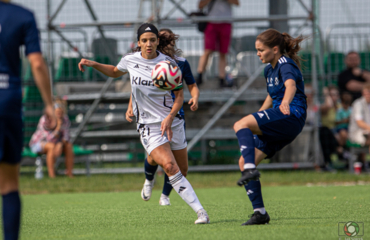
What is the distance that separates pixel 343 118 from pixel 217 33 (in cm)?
407

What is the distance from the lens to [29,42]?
2.98 metres

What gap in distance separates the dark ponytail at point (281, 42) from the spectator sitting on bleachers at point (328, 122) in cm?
705

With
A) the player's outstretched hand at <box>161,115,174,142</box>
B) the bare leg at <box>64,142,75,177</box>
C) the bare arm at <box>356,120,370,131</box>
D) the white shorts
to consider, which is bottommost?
the bare leg at <box>64,142,75,177</box>

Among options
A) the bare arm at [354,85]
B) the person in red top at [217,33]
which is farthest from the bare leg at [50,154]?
the bare arm at [354,85]

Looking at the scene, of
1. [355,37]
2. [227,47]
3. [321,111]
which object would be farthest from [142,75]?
[355,37]

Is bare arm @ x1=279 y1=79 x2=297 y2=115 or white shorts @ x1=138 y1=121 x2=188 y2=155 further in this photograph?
white shorts @ x1=138 y1=121 x2=188 y2=155

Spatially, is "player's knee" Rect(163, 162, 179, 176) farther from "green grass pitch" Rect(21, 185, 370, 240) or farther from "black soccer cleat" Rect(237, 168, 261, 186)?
"black soccer cleat" Rect(237, 168, 261, 186)

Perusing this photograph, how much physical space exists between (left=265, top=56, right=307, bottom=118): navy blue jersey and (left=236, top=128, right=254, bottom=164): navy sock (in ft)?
1.77

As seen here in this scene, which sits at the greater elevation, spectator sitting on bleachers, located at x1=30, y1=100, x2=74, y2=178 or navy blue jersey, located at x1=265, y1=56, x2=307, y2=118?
navy blue jersey, located at x1=265, y1=56, x2=307, y2=118

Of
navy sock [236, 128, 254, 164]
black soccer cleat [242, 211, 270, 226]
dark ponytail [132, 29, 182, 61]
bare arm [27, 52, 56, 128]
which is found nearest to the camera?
bare arm [27, 52, 56, 128]

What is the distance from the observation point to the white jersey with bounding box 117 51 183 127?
516 centimetres

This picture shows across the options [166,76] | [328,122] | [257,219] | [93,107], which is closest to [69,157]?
[93,107]

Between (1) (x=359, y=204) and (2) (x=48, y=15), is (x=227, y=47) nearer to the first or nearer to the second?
(2) (x=48, y=15)

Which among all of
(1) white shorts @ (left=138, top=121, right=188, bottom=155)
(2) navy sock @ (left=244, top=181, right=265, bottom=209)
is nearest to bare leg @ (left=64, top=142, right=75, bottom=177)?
(1) white shorts @ (left=138, top=121, right=188, bottom=155)
